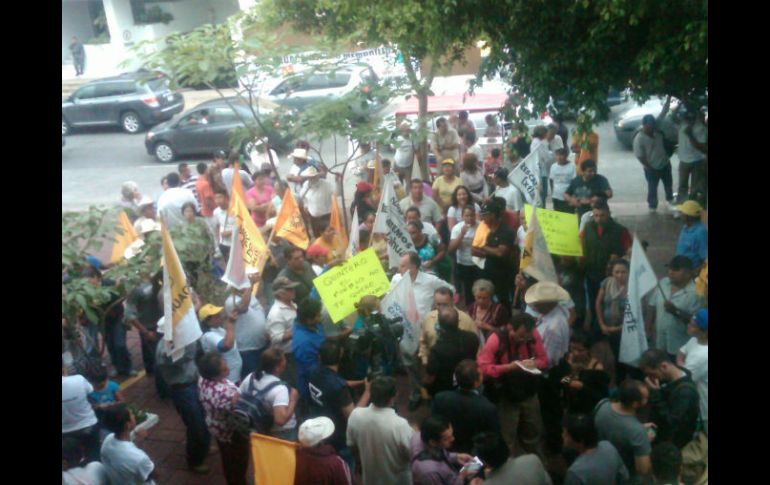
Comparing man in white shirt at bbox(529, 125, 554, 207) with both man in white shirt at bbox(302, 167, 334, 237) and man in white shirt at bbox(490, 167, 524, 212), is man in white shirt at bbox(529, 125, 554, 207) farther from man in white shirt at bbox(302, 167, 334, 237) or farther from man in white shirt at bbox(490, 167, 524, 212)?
man in white shirt at bbox(302, 167, 334, 237)

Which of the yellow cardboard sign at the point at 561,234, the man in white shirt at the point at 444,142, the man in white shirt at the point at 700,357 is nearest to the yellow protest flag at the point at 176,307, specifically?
the yellow cardboard sign at the point at 561,234

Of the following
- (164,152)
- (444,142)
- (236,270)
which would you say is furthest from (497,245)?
(164,152)

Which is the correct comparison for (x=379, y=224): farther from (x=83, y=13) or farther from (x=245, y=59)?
(x=83, y=13)

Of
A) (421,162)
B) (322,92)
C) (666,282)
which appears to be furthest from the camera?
(322,92)

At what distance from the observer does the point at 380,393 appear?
5.05 metres

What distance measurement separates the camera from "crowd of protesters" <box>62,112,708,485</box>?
4.86 metres

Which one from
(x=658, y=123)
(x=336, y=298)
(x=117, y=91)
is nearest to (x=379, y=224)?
(x=336, y=298)

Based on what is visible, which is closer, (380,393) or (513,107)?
(380,393)

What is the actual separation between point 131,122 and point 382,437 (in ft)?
58.6

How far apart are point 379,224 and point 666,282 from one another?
111 inches

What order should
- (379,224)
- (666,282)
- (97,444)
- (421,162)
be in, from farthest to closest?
1. (421,162)
2. (379,224)
3. (666,282)
4. (97,444)

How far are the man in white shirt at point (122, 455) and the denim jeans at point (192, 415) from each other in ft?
3.39

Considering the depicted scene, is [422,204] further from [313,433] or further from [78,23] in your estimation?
[78,23]

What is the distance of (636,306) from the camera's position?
605cm
